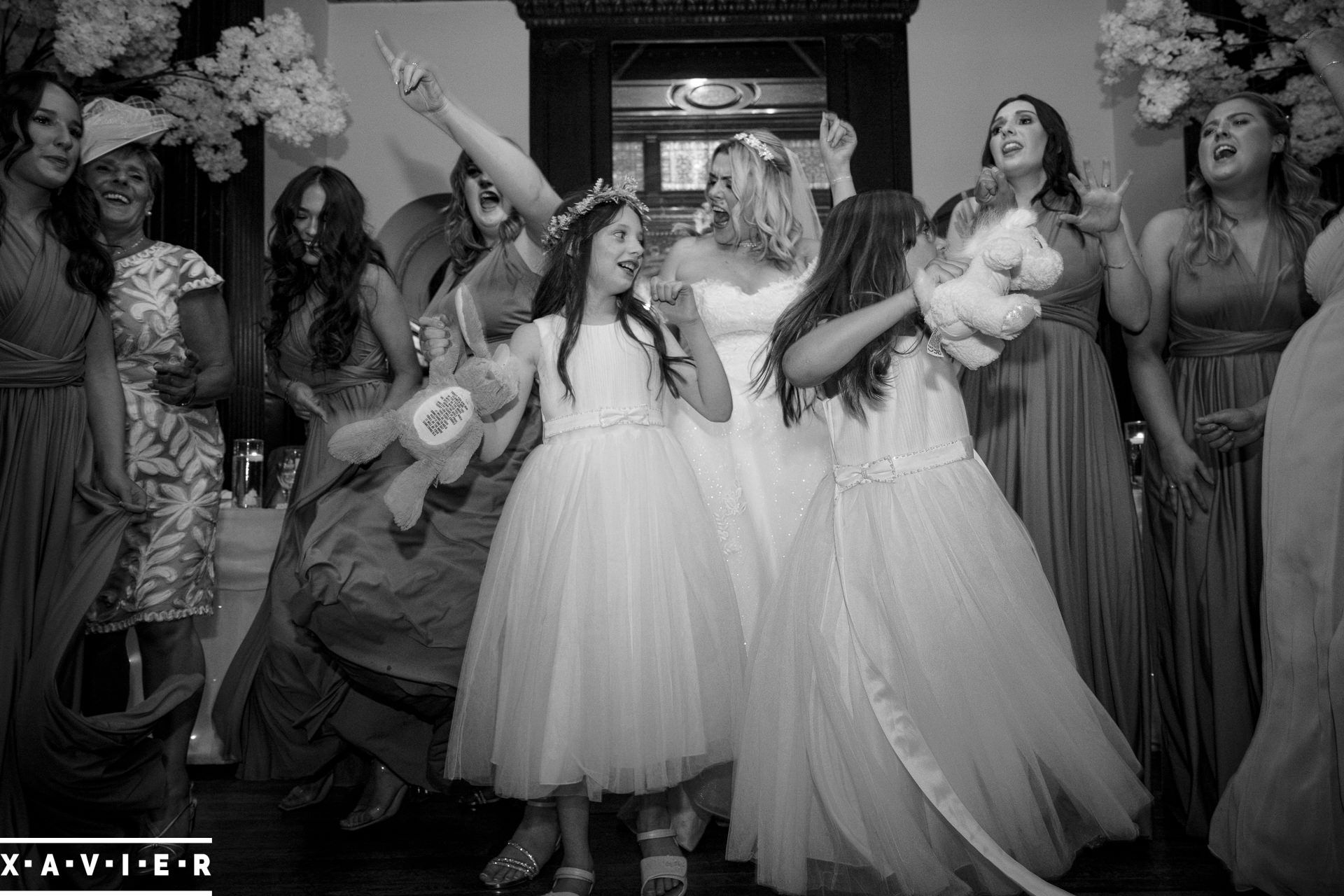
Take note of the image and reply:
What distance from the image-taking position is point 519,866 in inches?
98.3

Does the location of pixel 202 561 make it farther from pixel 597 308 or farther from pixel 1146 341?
pixel 1146 341

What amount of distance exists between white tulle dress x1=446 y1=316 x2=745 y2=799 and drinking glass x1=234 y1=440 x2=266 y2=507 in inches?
84.2

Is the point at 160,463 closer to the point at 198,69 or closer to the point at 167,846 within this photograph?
the point at 167,846

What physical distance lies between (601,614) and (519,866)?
61cm

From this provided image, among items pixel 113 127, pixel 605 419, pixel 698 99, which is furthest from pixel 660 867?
pixel 698 99

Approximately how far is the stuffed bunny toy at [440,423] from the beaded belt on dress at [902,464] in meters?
0.81

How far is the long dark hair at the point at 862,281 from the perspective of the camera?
97.0 inches

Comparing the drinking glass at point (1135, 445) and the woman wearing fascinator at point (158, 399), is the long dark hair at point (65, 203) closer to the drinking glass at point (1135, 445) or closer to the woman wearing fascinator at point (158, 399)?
the woman wearing fascinator at point (158, 399)

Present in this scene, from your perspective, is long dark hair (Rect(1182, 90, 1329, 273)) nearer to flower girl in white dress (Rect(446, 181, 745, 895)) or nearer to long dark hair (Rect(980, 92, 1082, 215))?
long dark hair (Rect(980, 92, 1082, 215))

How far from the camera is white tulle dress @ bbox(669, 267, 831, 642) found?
3.01 metres

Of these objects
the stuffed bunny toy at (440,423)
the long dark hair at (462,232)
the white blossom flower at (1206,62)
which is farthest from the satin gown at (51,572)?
the white blossom flower at (1206,62)

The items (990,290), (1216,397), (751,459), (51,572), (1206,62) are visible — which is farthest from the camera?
(1206,62)

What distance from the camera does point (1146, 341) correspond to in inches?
120

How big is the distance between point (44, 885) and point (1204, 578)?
2824 mm
